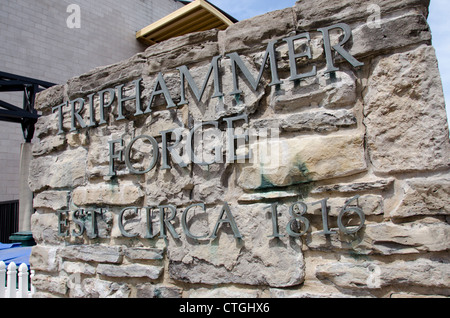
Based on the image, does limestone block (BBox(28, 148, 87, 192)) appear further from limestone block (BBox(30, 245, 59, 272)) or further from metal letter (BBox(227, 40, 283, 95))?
metal letter (BBox(227, 40, 283, 95))

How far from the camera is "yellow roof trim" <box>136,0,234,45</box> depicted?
27.9ft

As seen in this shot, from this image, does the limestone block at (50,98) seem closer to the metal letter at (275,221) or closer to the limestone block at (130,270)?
Answer: the limestone block at (130,270)

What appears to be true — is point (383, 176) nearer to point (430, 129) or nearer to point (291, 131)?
point (430, 129)

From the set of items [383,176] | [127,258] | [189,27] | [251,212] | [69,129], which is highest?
[189,27]

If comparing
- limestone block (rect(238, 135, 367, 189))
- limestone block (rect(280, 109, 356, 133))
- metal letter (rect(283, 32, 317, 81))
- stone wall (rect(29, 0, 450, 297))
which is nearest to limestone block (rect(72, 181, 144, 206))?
stone wall (rect(29, 0, 450, 297))

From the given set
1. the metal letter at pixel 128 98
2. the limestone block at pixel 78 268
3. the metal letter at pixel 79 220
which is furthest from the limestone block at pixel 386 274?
the metal letter at pixel 79 220

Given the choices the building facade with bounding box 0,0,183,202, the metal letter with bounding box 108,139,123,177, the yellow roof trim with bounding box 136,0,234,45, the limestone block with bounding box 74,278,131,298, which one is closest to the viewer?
the limestone block with bounding box 74,278,131,298

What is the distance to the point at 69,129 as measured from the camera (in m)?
2.62

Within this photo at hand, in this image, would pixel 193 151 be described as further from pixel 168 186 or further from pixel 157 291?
pixel 157 291

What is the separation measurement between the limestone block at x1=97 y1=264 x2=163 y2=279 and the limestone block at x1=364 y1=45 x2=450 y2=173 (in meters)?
1.38

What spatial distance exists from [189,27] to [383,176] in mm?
8791

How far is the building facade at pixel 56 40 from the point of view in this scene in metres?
7.89

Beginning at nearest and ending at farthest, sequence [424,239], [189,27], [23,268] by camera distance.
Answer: [424,239], [23,268], [189,27]
